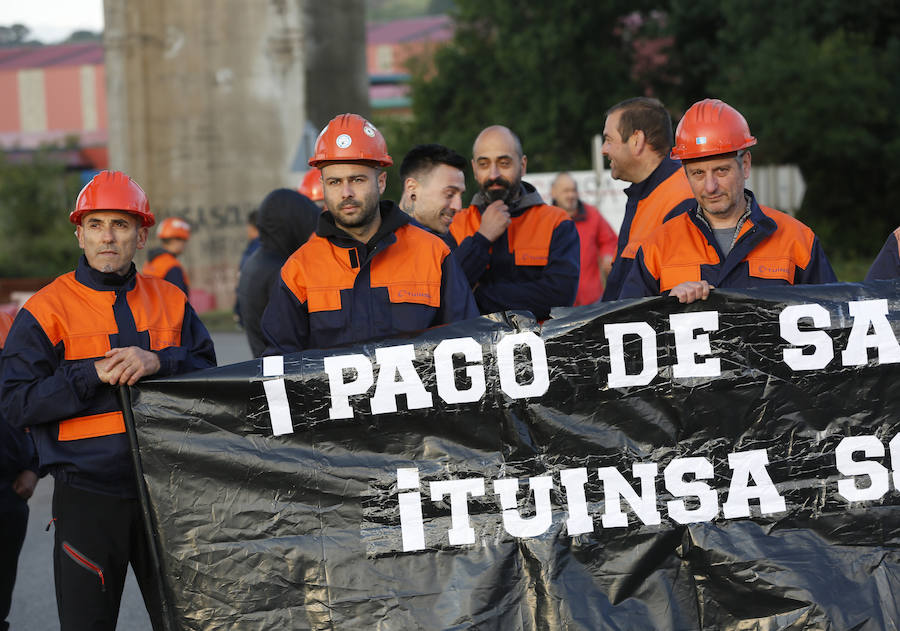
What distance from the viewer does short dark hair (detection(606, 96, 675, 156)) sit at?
5.75 meters

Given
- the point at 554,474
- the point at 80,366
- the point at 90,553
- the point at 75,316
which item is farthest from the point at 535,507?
the point at 75,316

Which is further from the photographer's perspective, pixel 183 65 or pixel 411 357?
pixel 183 65

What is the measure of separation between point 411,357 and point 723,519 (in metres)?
1.25

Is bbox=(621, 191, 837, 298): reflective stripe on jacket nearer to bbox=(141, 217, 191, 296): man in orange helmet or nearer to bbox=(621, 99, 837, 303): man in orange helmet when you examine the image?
bbox=(621, 99, 837, 303): man in orange helmet

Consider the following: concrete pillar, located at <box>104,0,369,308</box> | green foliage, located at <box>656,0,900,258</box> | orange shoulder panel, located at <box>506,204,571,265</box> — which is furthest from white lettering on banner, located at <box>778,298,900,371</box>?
concrete pillar, located at <box>104,0,369,308</box>

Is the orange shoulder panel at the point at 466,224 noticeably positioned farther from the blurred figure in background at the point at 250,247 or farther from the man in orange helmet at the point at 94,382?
the man in orange helmet at the point at 94,382

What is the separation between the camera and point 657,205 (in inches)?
219

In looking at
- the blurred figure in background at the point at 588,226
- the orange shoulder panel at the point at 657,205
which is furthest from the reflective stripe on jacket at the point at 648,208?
the blurred figure in background at the point at 588,226

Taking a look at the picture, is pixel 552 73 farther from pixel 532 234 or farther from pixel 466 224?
pixel 532 234

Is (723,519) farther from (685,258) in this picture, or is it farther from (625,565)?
(685,258)

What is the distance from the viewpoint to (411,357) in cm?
439

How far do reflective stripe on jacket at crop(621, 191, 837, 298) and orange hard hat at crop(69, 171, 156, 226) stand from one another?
76.9 inches

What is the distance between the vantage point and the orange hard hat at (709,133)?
475 cm

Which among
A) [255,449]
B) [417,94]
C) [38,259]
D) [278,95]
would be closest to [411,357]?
[255,449]
